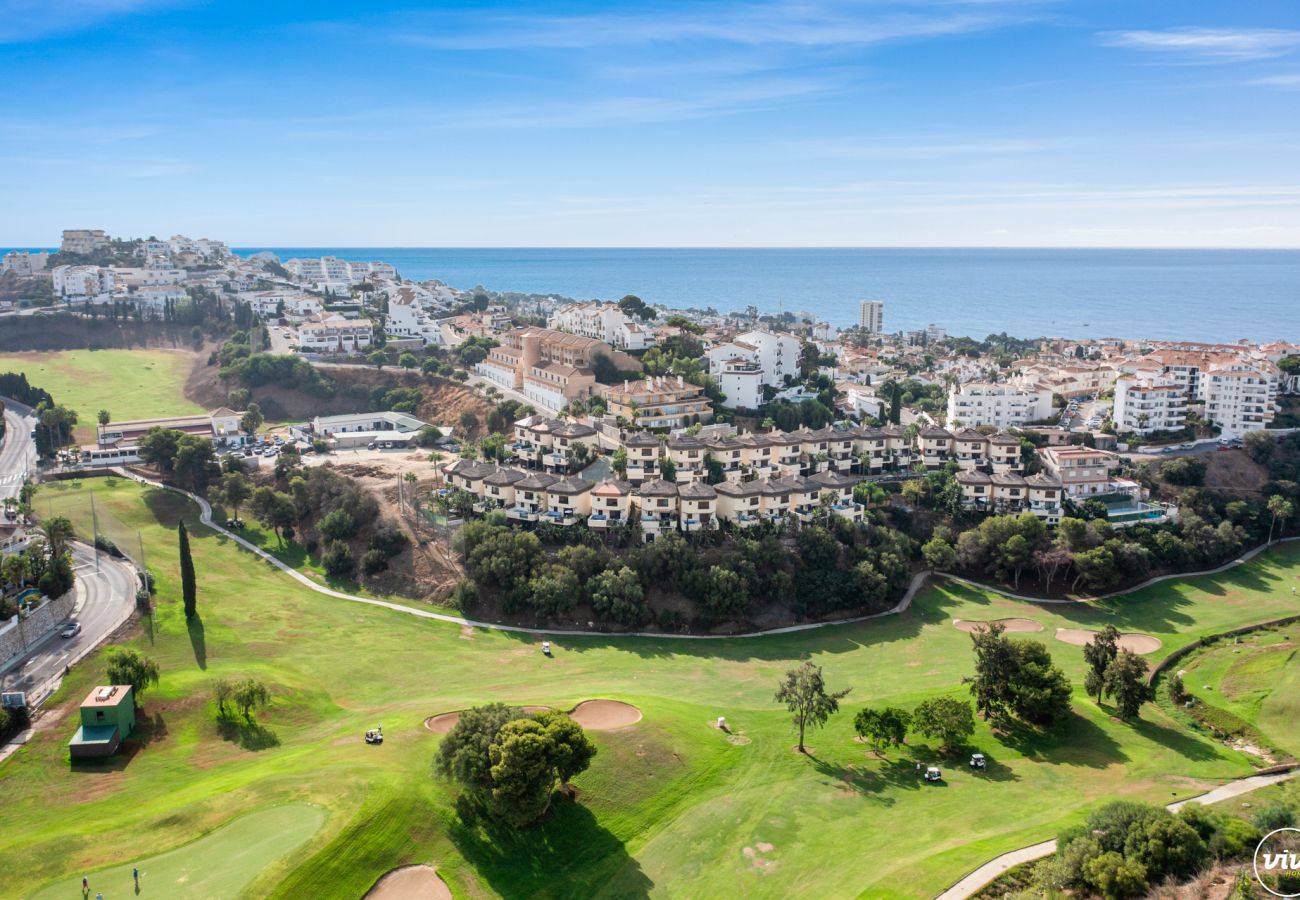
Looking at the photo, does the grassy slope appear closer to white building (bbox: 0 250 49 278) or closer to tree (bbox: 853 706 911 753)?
tree (bbox: 853 706 911 753)

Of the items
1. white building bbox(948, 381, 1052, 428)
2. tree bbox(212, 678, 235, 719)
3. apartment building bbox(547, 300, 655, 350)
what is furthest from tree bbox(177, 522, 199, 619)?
white building bbox(948, 381, 1052, 428)

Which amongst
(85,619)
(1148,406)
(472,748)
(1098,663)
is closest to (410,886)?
(472,748)

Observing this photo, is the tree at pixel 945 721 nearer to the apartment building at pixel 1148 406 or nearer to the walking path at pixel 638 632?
the walking path at pixel 638 632

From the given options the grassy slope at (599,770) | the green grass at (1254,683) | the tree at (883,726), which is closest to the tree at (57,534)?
the grassy slope at (599,770)

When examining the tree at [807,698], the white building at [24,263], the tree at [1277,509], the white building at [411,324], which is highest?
the white building at [24,263]

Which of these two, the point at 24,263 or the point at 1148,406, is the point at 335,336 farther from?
the point at 1148,406

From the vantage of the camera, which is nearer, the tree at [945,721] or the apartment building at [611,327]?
the tree at [945,721]

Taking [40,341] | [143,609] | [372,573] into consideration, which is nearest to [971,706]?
[372,573]
